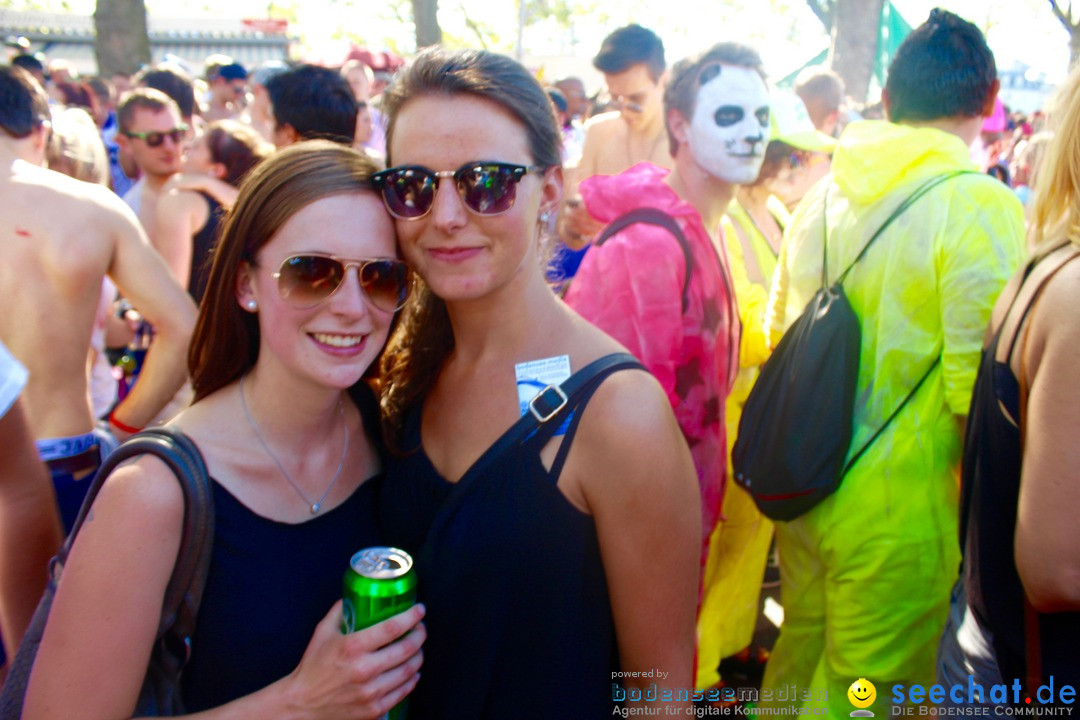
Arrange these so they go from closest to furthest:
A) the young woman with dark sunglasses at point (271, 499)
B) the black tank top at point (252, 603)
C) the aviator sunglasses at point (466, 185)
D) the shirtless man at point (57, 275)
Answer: the young woman with dark sunglasses at point (271, 499) < the black tank top at point (252, 603) < the aviator sunglasses at point (466, 185) < the shirtless man at point (57, 275)

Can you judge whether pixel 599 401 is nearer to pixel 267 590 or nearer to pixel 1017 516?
pixel 267 590

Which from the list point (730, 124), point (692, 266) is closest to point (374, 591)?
point (692, 266)

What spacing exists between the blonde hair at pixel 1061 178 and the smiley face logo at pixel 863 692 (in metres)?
1.39

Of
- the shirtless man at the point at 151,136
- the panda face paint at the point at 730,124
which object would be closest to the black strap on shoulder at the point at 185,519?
the panda face paint at the point at 730,124

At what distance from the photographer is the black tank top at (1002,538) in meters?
1.64

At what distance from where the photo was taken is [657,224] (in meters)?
2.59

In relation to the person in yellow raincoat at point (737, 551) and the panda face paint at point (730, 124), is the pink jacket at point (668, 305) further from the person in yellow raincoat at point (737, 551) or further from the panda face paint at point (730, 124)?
the person in yellow raincoat at point (737, 551)

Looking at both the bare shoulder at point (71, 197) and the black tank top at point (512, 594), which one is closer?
the black tank top at point (512, 594)

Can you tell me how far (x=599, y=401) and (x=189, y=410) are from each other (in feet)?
2.64

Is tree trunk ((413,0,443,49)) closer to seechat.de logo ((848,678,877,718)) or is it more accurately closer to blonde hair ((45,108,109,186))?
blonde hair ((45,108,109,186))

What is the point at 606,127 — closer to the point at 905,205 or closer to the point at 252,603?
the point at 905,205

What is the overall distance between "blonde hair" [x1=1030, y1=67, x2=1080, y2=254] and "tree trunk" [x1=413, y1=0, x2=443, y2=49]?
12.1 m

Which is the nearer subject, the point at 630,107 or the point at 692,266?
the point at 692,266

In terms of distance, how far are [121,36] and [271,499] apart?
1344cm
